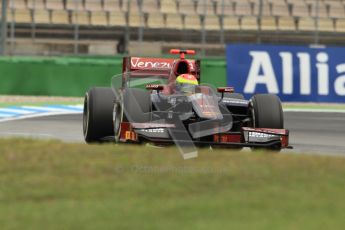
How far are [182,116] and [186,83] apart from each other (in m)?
0.91

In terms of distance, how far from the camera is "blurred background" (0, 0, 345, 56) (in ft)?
88.6

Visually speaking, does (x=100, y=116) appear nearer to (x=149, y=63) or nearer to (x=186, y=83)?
(x=186, y=83)

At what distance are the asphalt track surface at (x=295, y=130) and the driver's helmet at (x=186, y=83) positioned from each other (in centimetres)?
181

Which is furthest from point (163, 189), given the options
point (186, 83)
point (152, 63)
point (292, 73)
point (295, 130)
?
point (292, 73)

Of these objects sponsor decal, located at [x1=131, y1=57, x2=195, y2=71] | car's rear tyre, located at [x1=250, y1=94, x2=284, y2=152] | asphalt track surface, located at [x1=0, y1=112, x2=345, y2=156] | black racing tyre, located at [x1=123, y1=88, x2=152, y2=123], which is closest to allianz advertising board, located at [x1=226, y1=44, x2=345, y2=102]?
asphalt track surface, located at [x1=0, y1=112, x2=345, y2=156]

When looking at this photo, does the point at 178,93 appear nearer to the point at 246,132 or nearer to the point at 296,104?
the point at 246,132

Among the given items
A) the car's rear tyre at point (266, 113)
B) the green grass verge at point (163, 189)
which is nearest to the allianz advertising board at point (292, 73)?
the car's rear tyre at point (266, 113)

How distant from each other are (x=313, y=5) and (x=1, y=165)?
25.6 metres

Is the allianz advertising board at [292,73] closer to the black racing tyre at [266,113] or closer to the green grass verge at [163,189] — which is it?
the black racing tyre at [266,113]

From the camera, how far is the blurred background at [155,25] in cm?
2700

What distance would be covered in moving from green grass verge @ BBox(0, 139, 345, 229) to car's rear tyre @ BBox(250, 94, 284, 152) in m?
1.84

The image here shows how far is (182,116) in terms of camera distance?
409 inches

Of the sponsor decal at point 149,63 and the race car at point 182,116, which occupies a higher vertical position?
the sponsor decal at point 149,63

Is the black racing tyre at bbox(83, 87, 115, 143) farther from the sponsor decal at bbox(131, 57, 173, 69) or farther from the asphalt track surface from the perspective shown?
the asphalt track surface
